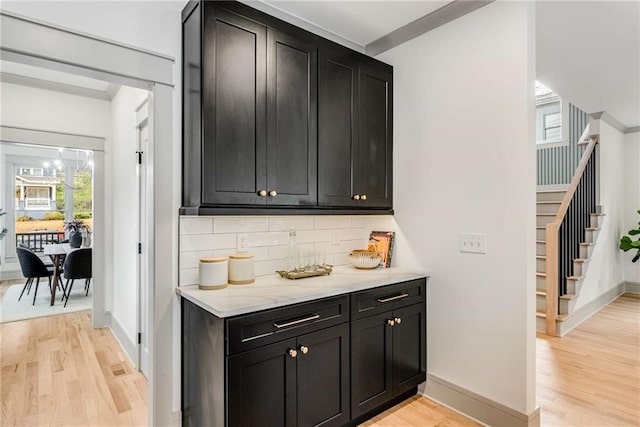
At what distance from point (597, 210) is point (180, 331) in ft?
19.3

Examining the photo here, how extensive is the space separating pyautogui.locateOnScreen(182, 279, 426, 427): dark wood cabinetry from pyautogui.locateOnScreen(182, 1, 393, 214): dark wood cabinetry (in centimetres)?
65

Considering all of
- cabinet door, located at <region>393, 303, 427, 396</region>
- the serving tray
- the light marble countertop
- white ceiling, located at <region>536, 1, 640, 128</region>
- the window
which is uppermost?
the window

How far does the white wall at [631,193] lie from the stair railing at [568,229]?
1.49m

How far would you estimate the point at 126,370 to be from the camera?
3070 mm

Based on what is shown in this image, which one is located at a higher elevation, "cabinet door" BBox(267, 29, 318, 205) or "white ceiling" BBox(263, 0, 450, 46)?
"white ceiling" BBox(263, 0, 450, 46)

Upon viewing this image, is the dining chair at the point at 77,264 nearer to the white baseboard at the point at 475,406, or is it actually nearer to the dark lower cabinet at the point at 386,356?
the dark lower cabinet at the point at 386,356

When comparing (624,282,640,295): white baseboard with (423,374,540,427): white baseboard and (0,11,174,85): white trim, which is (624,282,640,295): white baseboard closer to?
(423,374,540,427): white baseboard

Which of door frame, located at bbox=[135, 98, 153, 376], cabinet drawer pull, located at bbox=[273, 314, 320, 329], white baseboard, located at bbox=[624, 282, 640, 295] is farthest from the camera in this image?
white baseboard, located at bbox=[624, 282, 640, 295]

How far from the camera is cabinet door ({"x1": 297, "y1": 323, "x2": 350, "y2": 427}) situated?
189 centimetres

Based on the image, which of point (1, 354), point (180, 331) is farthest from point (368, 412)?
point (1, 354)

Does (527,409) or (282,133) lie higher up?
(282,133)

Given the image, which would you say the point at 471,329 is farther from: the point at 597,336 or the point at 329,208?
the point at 597,336

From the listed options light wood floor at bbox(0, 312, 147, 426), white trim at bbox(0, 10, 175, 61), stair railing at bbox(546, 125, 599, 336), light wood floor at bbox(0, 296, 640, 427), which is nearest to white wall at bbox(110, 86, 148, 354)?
light wood floor at bbox(0, 312, 147, 426)

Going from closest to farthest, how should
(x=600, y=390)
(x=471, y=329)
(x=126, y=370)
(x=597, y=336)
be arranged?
1. (x=471, y=329)
2. (x=600, y=390)
3. (x=126, y=370)
4. (x=597, y=336)
